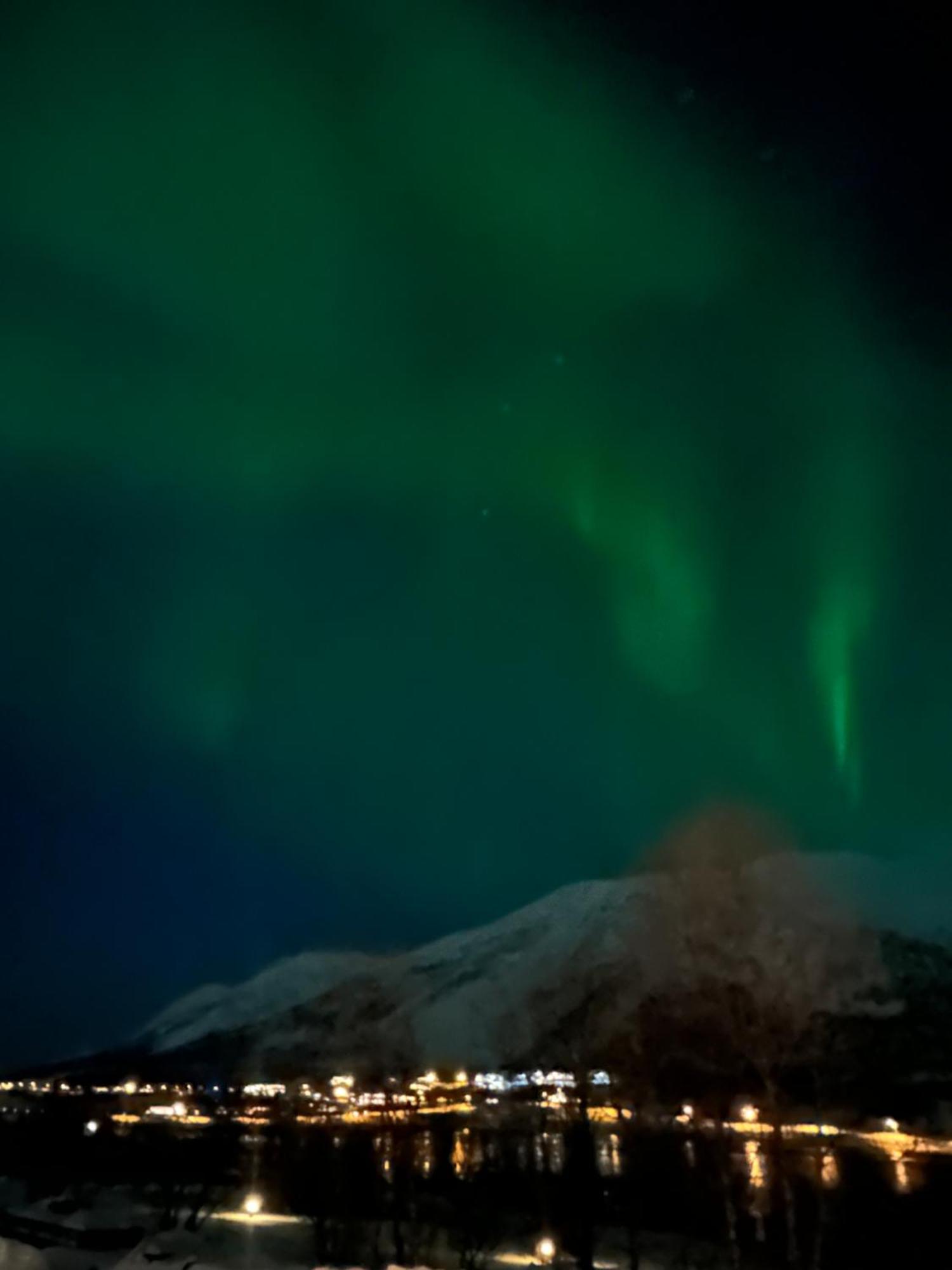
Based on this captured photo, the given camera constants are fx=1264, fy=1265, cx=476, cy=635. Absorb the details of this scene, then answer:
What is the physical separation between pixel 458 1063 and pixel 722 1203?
139232 mm

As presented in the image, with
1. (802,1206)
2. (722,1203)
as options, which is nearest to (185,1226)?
(722,1203)

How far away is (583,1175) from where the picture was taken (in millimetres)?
42656

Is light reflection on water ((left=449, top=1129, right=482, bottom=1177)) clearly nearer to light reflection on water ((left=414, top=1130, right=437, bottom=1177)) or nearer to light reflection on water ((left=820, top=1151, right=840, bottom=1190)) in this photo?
light reflection on water ((left=414, top=1130, right=437, bottom=1177))

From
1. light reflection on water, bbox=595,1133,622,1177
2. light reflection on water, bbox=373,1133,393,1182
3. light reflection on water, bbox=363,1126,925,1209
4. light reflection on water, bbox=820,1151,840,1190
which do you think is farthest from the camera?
light reflection on water, bbox=595,1133,622,1177

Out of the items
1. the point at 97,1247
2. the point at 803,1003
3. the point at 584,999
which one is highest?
the point at 584,999

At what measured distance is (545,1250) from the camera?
37.0 m

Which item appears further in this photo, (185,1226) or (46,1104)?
(46,1104)

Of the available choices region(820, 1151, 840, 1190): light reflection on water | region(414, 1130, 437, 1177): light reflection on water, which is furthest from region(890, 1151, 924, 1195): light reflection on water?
region(414, 1130, 437, 1177): light reflection on water

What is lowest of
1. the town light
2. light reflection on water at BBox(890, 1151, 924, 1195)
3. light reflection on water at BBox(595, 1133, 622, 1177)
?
the town light

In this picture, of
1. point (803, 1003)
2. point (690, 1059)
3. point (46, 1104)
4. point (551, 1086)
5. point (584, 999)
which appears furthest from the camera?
point (46, 1104)

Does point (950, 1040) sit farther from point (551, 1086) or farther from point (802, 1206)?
point (802, 1206)

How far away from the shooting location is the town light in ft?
114

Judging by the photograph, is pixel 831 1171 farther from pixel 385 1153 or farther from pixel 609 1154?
pixel 385 1153

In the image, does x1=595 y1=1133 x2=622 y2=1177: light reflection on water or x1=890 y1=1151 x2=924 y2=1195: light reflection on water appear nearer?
x1=890 y1=1151 x2=924 y2=1195: light reflection on water
